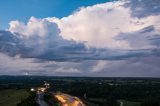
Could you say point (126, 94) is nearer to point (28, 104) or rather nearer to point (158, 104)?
point (158, 104)

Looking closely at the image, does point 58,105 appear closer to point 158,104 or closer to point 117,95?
point 158,104

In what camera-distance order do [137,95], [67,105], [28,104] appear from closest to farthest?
[28,104], [67,105], [137,95]

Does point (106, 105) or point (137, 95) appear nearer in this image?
point (106, 105)

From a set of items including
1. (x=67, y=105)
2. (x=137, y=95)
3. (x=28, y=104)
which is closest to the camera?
(x=28, y=104)

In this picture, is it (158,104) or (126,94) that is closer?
(158,104)

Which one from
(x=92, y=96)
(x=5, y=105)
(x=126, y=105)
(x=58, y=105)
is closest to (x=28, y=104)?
(x=58, y=105)

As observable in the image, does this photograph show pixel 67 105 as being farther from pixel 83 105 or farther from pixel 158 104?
pixel 158 104

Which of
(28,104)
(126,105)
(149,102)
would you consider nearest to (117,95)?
(126,105)
